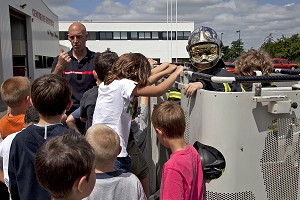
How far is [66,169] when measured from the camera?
5.35ft

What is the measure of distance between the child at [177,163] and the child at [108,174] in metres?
0.23

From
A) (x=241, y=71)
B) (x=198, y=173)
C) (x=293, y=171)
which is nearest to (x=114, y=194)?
(x=198, y=173)

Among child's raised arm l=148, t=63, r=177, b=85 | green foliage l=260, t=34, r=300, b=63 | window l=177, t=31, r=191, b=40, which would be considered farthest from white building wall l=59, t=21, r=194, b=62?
child's raised arm l=148, t=63, r=177, b=85

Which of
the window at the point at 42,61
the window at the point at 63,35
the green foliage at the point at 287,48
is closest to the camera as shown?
the window at the point at 42,61

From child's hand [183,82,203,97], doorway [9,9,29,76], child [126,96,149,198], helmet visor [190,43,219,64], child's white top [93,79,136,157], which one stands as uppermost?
doorway [9,9,29,76]

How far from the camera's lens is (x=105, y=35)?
54.5m

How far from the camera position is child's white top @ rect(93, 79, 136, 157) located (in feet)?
9.21

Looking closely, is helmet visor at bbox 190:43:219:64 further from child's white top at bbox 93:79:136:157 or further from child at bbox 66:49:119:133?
child at bbox 66:49:119:133

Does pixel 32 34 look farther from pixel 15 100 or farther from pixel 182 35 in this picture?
pixel 182 35

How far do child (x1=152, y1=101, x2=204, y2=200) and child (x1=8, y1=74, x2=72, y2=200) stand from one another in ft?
2.29

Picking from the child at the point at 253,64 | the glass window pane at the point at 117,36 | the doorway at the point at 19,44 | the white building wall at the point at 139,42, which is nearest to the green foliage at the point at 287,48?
the white building wall at the point at 139,42

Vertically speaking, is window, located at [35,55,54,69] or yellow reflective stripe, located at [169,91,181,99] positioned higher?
window, located at [35,55,54,69]

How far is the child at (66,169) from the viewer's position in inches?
64.4

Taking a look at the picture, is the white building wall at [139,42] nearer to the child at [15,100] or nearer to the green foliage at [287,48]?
the green foliage at [287,48]
